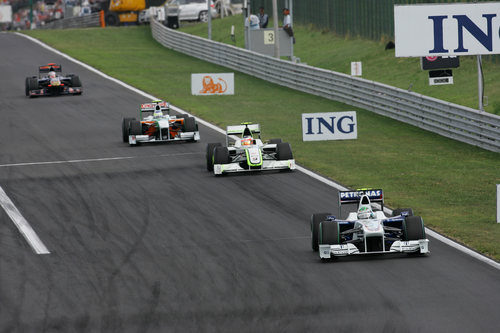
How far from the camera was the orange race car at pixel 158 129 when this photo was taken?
84.9 ft

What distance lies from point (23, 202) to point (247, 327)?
29.8 feet

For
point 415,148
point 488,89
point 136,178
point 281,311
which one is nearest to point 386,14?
point 488,89

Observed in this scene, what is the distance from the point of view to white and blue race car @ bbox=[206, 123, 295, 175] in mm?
21156

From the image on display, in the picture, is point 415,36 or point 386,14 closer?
point 415,36

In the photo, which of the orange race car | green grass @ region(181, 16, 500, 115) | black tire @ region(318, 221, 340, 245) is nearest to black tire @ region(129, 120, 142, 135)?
the orange race car

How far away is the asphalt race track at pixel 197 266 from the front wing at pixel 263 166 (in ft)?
0.62

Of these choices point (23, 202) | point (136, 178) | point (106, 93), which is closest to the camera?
point (23, 202)

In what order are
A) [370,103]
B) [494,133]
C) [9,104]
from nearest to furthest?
1. [494,133]
2. [370,103]
3. [9,104]

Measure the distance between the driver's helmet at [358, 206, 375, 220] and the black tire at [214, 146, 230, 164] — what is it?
293 inches

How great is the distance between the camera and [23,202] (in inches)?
741

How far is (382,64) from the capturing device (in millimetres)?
43375

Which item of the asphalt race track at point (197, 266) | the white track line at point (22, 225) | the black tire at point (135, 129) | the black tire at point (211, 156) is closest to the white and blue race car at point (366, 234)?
the asphalt race track at point (197, 266)

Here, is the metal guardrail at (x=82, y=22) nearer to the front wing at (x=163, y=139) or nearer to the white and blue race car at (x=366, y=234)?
the front wing at (x=163, y=139)

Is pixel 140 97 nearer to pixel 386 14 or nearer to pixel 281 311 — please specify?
pixel 386 14
